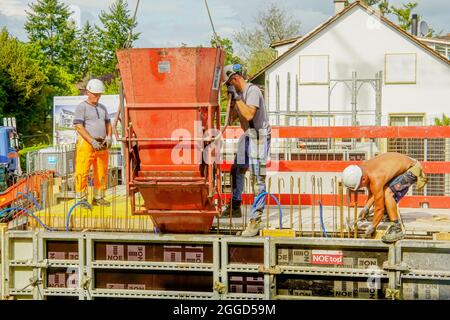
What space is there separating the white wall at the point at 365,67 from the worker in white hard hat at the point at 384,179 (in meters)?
18.4

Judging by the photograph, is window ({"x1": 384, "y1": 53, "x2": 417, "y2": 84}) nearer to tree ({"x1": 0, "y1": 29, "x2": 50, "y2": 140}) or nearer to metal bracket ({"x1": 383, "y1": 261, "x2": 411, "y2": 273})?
tree ({"x1": 0, "y1": 29, "x2": 50, "y2": 140})

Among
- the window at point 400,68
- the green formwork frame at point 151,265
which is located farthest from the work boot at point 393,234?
the window at point 400,68

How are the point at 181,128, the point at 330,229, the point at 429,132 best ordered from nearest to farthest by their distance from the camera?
the point at 181,128, the point at 330,229, the point at 429,132

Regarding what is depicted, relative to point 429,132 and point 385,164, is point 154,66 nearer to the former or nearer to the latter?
point 385,164

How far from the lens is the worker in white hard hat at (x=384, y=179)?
568cm

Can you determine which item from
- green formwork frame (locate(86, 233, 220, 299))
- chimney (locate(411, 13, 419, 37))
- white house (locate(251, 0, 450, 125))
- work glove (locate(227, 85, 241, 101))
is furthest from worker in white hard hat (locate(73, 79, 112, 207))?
chimney (locate(411, 13, 419, 37))

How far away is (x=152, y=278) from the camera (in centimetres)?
568

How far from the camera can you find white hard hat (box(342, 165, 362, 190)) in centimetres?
580

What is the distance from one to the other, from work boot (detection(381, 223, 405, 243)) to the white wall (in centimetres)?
1894

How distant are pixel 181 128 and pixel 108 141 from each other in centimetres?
202

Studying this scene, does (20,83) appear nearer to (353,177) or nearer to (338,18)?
(338,18)

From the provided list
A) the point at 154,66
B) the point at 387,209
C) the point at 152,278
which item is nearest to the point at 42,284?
the point at 152,278

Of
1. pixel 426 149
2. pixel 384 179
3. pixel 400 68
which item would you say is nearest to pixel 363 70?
pixel 400 68

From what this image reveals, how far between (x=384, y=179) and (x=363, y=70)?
67.1 ft
